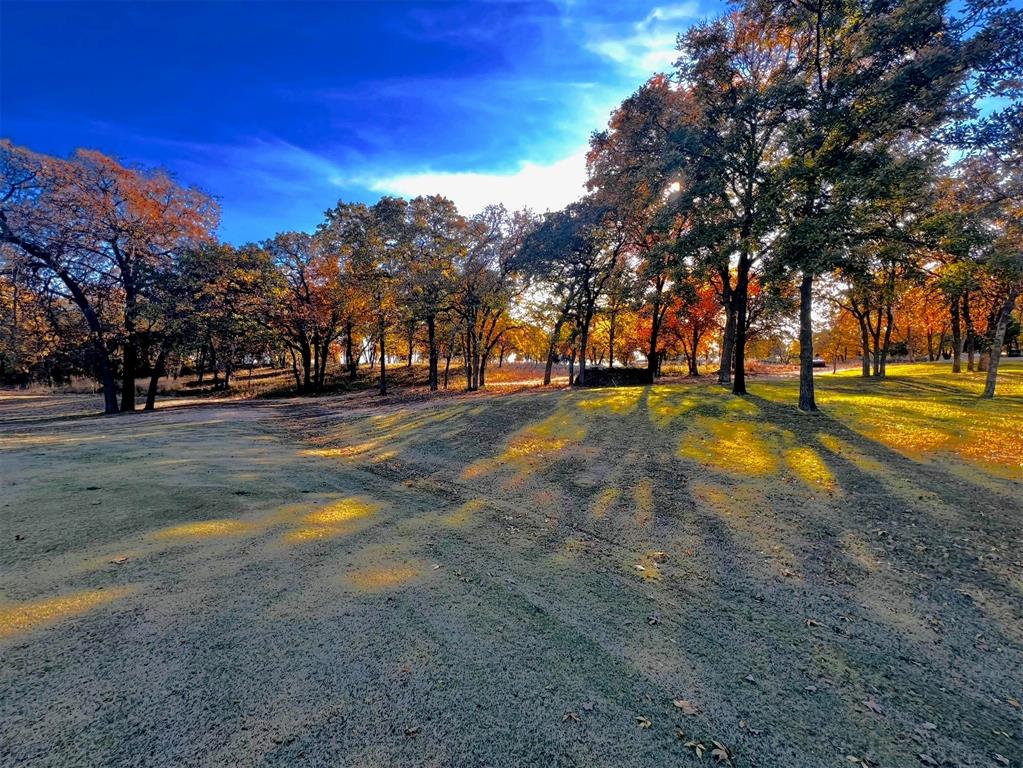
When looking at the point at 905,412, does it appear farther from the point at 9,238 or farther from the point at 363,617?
the point at 9,238

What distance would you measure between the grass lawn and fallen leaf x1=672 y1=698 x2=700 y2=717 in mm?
11

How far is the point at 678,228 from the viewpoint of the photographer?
1598 cm

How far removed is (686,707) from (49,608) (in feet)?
14.8

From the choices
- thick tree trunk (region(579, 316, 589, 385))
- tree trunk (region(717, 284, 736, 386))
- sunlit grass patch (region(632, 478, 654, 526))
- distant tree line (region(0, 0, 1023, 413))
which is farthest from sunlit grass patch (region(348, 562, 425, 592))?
thick tree trunk (region(579, 316, 589, 385))

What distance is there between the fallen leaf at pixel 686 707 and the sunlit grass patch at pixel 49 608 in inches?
164

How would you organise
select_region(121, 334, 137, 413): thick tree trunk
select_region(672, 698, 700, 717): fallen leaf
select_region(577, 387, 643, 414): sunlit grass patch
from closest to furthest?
select_region(672, 698, 700, 717): fallen leaf → select_region(577, 387, 643, 414): sunlit grass patch → select_region(121, 334, 137, 413): thick tree trunk

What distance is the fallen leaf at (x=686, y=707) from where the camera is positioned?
95.4 inches

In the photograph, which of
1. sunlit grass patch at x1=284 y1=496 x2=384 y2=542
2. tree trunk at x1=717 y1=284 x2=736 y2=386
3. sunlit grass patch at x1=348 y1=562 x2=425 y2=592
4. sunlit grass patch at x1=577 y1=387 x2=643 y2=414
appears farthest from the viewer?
tree trunk at x1=717 y1=284 x2=736 y2=386

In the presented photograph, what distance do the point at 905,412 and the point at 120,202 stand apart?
29.1m

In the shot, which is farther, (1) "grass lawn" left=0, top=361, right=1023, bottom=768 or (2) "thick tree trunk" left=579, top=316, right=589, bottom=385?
(2) "thick tree trunk" left=579, top=316, right=589, bottom=385

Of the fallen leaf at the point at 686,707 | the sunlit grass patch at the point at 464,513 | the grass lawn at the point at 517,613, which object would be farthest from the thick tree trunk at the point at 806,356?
the fallen leaf at the point at 686,707

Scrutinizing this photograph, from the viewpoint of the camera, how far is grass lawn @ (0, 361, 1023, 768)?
223 centimetres

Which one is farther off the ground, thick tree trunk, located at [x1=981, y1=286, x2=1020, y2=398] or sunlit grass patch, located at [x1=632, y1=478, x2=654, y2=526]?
thick tree trunk, located at [x1=981, y1=286, x2=1020, y2=398]

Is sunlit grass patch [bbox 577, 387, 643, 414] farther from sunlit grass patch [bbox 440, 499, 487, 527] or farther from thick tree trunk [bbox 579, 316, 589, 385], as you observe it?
sunlit grass patch [bbox 440, 499, 487, 527]
